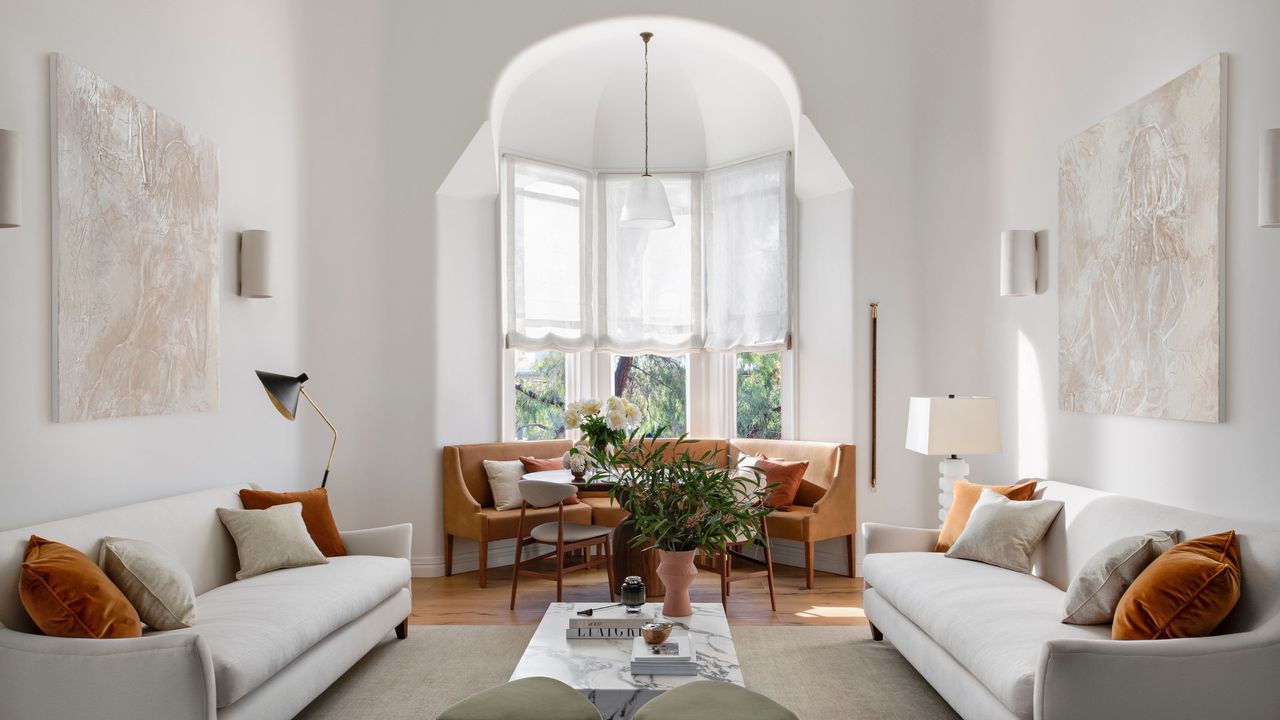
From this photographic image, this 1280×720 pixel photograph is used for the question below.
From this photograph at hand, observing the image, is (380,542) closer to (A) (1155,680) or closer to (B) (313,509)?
(B) (313,509)

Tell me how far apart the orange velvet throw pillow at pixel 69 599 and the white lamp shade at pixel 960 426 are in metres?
3.47

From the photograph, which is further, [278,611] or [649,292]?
[649,292]

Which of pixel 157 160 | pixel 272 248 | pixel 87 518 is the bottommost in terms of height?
pixel 87 518

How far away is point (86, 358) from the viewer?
3.09 meters

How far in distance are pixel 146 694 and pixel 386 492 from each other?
3.08 metres

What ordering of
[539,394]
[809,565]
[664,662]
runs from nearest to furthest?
[664,662], [809,565], [539,394]

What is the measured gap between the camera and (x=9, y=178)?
7.84 ft

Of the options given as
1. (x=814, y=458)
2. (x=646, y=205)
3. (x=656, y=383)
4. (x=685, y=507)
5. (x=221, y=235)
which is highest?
(x=646, y=205)

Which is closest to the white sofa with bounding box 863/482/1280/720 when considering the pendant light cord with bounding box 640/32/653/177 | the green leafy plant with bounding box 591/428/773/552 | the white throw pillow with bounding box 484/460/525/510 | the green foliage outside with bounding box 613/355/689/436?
the green leafy plant with bounding box 591/428/773/552

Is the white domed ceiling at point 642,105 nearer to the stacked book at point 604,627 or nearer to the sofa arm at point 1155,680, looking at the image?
the stacked book at point 604,627

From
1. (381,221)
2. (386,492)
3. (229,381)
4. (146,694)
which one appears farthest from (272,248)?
(146,694)

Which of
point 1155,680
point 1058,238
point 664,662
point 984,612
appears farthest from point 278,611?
point 1058,238

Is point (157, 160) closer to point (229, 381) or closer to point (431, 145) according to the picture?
point (229, 381)

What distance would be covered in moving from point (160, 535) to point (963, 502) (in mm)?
3498
